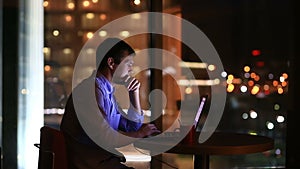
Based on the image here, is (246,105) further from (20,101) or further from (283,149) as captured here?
(20,101)

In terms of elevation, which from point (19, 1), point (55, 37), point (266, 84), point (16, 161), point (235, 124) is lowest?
point (16, 161)

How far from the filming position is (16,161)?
329 cm

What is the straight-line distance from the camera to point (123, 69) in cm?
234

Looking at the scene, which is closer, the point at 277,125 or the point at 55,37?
the point at 55,37

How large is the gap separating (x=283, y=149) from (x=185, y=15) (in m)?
1.27

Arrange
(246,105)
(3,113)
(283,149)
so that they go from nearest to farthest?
(3,113) → (283,149) → (246,105)

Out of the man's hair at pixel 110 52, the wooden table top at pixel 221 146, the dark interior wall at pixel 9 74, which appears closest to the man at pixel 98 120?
the man's hair at pixel 110 52

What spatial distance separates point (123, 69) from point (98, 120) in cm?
35

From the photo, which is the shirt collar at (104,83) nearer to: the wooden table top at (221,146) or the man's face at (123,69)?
the man's face at (123,69)

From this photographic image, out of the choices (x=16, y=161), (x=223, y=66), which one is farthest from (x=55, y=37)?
(x=223, y=66)

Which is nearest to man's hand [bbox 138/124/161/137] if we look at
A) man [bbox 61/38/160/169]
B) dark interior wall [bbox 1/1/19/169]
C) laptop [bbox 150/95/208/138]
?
man [bbox 61/38/160/169]

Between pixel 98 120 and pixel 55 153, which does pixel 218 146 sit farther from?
pixel 55 153

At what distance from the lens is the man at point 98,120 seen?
211cm

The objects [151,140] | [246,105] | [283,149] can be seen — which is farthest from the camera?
[246,105]
